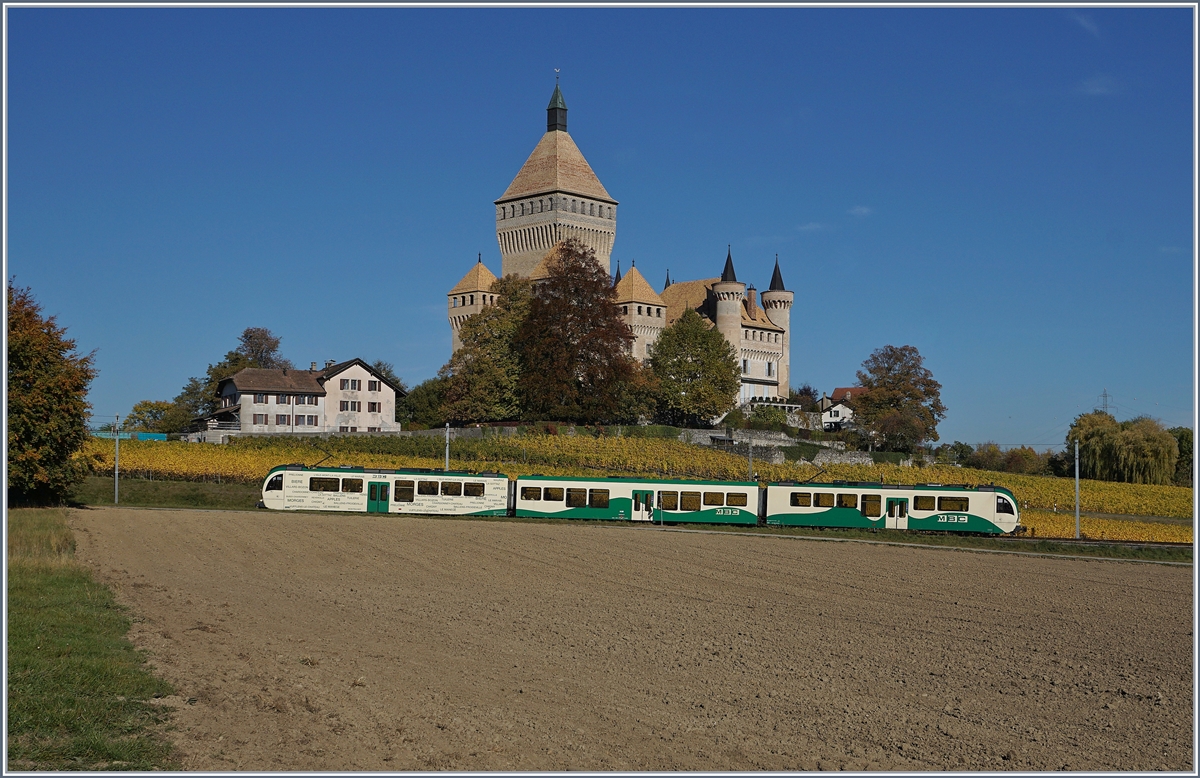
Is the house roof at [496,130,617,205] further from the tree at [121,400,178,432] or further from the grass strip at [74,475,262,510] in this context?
the grass strip at [74,475,262,510]

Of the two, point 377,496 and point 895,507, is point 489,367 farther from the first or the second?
point 895,507

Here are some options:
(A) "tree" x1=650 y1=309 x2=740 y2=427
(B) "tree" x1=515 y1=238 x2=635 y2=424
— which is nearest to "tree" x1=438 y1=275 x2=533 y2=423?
(B) "tree" x1=515 y1=238 x2=635 y2=424

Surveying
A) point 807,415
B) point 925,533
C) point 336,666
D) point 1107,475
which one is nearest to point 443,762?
point 336,666

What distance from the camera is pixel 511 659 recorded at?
1953 centimetres

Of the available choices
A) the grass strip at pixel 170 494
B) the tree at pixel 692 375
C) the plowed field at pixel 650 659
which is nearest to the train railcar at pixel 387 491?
the grass strip at pixel 170 494

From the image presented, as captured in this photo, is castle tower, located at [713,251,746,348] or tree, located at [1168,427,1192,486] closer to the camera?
tree, located at [1168,427,1192,486]

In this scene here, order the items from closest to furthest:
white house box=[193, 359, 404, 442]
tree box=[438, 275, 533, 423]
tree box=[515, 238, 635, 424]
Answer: tree box=[515, 238, 635, 424], tree box=[438, 275, 533, 423], white house box=[193, 359, 404, 442]

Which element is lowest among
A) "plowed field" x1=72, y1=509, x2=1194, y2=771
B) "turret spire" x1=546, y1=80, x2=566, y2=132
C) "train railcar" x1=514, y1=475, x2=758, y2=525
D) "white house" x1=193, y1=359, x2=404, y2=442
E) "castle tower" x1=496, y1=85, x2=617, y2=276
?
"plowed field" x1=72, y1=509, x2=1194, y2=771

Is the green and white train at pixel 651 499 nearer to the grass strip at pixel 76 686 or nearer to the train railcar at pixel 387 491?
the train railcar at pixel 387 491

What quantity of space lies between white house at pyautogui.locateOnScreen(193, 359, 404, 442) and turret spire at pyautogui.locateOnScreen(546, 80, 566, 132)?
47262 mm

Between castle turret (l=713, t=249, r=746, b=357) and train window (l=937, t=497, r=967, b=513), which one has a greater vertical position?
castle turret (l=713, t=249, r=746, b=357)

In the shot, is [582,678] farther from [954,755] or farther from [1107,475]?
[1107,475]

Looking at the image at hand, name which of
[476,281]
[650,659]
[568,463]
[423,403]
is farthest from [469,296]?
[650,659]

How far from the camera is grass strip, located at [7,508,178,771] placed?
13.2 meters
